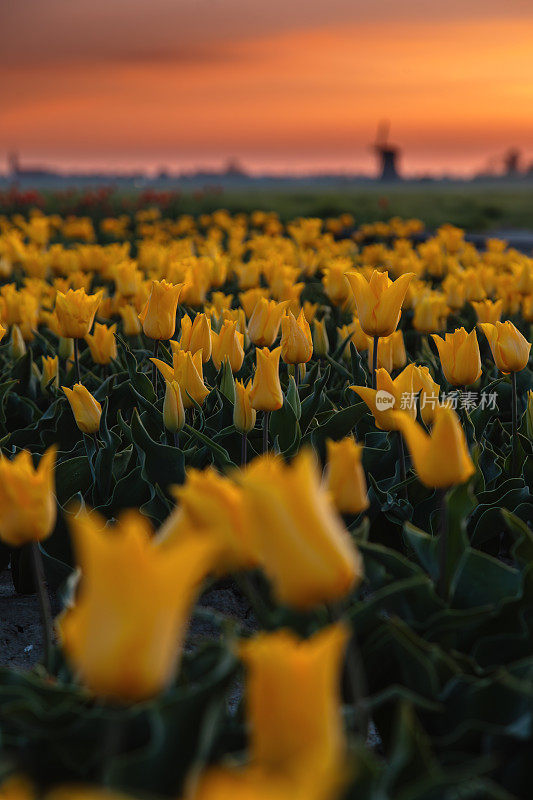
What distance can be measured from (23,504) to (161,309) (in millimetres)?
1717

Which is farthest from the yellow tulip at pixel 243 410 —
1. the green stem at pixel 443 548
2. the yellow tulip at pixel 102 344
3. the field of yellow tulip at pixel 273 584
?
the yellow tulip at pixel 102 344

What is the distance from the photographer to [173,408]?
2600 millimetres

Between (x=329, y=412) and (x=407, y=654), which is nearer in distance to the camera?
(x=407, y=654)

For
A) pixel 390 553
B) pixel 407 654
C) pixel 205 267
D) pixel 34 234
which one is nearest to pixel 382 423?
pixel 390 553

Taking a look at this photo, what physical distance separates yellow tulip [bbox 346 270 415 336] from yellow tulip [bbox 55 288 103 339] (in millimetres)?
1133

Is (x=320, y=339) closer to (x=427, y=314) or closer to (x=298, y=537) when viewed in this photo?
(x=427, y=314)

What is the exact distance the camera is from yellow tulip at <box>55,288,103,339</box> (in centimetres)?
320

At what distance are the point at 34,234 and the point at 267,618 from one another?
24.3ft

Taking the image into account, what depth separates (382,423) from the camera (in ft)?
7.68

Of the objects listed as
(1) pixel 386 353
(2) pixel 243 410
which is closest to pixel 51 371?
(2) pixel 243 410

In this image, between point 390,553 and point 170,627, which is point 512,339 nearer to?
point 390,553

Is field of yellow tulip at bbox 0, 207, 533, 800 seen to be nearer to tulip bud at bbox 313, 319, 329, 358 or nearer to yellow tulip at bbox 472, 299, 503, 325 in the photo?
tulip bud at bbox 313, 319, 329, 358

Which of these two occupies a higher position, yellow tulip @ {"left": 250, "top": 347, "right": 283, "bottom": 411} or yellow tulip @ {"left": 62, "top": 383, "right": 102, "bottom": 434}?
yellow tulip @ {"left": 250, "top": 347, "right": 283, "bottom": 411}

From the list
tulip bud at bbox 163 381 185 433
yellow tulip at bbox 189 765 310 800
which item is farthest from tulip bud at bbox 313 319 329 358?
yellow tulip at bbox 189 765 310 800
